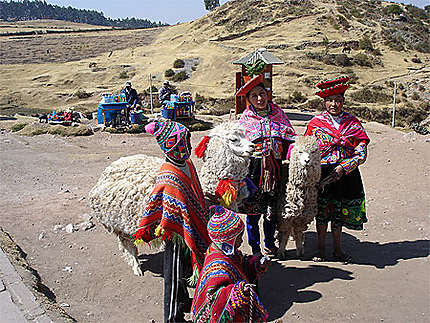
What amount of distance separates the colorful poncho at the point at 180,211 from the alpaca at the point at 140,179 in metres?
0.32

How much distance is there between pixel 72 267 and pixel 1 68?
159 ft

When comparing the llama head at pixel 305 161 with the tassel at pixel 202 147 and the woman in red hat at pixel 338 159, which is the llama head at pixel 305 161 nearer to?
the woman in red hat at pixel 338 159

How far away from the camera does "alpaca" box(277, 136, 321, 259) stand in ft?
14.9

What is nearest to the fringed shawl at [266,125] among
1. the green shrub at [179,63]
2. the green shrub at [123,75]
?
the green shrub at [179,63]

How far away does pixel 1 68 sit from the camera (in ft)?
154

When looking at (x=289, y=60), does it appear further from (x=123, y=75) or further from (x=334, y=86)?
(x=334, y=86)

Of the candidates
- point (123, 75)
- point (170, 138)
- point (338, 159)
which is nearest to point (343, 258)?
point (338, 159)

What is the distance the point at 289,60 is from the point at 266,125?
2896 centimetres

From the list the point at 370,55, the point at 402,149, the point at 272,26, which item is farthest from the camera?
the point at 272,26

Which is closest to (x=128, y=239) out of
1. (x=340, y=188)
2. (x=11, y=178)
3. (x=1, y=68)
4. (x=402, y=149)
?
(x=340, y=188)

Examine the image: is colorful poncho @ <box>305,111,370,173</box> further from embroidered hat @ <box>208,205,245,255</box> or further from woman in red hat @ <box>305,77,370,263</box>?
embroidered hat @ <box>208,205,245,255</box>

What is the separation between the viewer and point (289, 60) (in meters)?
32.2

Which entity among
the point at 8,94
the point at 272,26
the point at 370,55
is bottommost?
the point at 8,94

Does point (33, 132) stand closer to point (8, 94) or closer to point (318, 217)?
point (318, 217)
